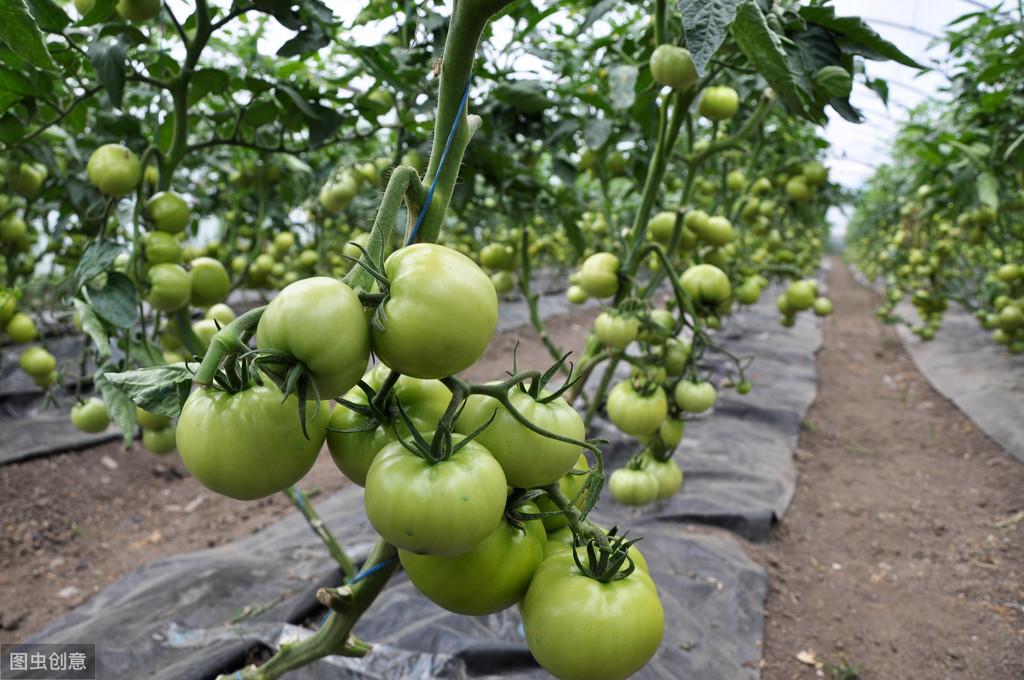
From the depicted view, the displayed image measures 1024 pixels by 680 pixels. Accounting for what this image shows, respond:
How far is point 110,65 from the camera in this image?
1.25 m

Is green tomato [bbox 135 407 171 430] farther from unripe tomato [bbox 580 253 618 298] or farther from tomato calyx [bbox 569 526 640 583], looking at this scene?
tomato calyx [bbox 569 526 640 583]

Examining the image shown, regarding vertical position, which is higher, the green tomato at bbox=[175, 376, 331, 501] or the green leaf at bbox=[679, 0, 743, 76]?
the green leaf at bbox=[679, 0, 743, 76]

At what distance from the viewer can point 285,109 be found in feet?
5.31

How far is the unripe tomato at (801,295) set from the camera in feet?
8.43

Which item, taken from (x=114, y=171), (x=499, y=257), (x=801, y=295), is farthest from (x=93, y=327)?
(x=801, y=295)

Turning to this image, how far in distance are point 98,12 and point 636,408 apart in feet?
4.49

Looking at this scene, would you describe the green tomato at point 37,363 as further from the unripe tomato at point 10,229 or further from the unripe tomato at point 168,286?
the unripe tomato at point 168,286

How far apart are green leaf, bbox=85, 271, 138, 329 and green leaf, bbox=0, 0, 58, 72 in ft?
1.44

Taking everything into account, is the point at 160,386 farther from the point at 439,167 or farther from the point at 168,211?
the point at 168,211

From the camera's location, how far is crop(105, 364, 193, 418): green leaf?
0.63 m

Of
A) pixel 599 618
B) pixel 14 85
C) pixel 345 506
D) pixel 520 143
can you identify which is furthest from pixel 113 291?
pixel 345 506

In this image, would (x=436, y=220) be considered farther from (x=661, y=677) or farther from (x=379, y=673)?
(x=661, y=677)

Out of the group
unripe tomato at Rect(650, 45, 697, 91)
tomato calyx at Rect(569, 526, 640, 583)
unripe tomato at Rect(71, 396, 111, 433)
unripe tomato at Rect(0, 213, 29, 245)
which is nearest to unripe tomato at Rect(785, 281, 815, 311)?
unripe tomato at Rect(650, 45, 697, 91)

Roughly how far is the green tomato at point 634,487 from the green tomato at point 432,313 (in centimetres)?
127
